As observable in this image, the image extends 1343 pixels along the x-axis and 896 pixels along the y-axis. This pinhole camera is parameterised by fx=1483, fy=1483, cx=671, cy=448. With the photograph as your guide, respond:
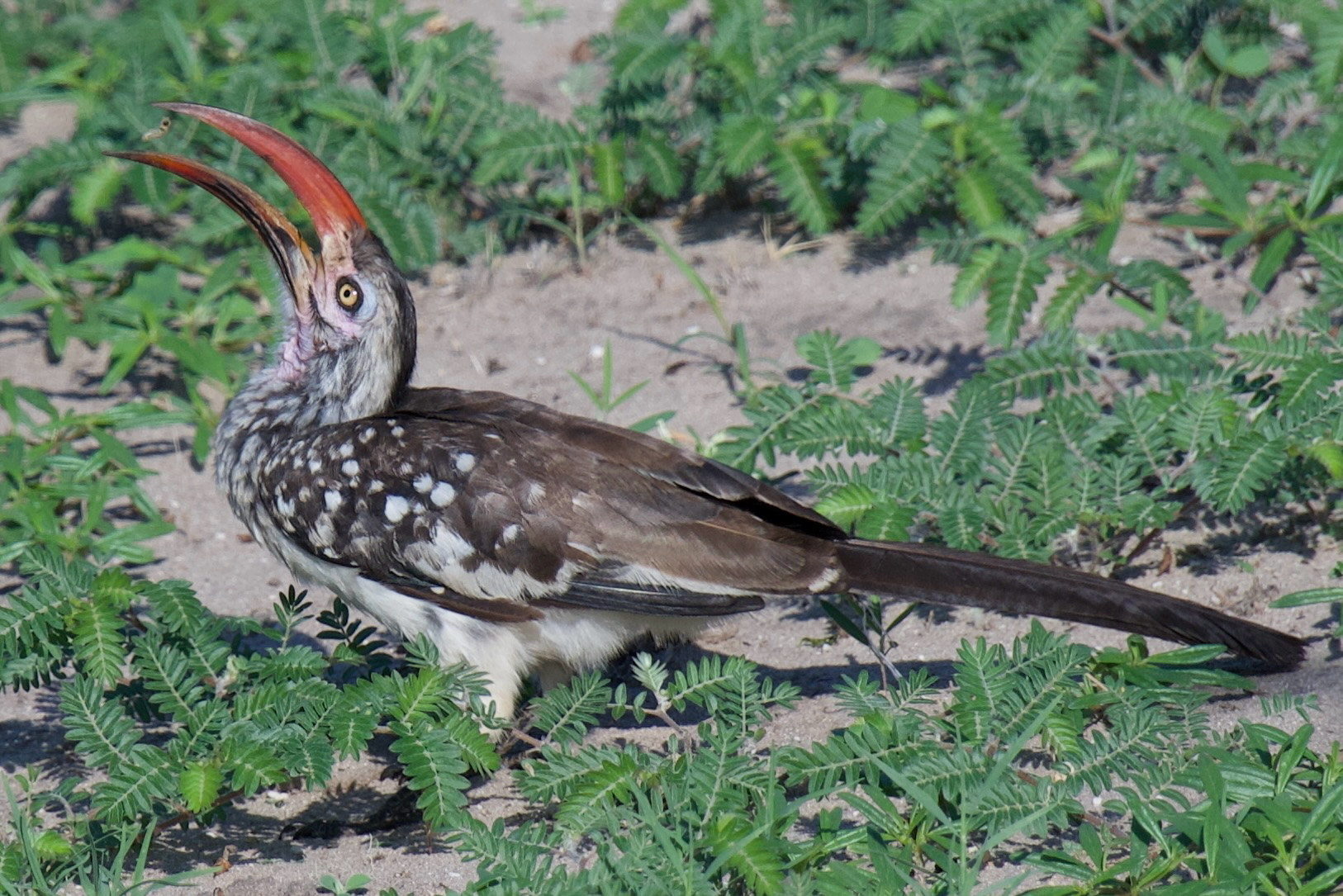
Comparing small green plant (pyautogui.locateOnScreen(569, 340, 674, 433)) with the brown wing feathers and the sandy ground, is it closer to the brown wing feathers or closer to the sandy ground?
the sandy ground

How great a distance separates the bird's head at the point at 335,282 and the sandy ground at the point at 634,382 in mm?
962

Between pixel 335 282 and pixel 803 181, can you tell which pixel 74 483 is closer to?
pixel 335 282

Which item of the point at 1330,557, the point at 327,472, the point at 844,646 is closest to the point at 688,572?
the point at 844,646

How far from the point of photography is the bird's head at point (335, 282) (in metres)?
4.36

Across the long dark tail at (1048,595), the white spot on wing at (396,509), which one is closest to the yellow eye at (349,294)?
the white spot on wing at (396,509)

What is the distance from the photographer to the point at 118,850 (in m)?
3.52

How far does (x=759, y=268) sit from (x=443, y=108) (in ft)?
5.28

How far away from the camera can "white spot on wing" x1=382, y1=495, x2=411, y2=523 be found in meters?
3.97

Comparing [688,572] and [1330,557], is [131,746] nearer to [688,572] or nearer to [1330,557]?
[688,572]

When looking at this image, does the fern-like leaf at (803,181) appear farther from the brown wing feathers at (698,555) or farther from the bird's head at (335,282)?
the brown wing feathers at (698,555)

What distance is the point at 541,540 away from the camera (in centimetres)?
388

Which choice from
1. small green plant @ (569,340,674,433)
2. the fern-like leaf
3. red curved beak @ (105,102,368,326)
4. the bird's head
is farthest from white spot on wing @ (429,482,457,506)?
the fern-like leaf

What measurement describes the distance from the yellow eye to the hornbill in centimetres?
8

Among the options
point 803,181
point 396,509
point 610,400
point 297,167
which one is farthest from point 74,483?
point 803,181
